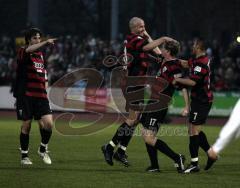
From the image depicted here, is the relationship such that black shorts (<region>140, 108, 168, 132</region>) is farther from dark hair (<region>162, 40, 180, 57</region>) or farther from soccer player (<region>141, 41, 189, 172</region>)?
dark hair (<region>162, 40, 180, 57</region>)

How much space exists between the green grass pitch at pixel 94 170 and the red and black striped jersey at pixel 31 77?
132 centimetres

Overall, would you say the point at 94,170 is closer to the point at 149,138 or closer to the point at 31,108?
the point at 149,138

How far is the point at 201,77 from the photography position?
1391cm

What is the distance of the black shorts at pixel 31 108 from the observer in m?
14.6

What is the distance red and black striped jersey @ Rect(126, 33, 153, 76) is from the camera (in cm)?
1412

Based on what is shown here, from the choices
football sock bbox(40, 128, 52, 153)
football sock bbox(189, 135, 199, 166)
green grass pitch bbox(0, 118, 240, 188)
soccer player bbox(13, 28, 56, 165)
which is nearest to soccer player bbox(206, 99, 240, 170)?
green grass pitch bbox(0, 118, 240, 188)

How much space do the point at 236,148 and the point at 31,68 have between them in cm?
664

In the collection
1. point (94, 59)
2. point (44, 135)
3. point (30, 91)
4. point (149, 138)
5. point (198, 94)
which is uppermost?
point (198, 94)

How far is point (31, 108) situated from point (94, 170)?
5.66 feet

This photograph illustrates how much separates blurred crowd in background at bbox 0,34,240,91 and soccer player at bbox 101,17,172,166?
56.6 feet

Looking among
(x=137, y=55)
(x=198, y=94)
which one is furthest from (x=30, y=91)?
(x=198, y=94)

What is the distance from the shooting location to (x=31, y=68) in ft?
47.8

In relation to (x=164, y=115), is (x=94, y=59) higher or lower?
lower

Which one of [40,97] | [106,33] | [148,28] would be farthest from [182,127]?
[106,33]
